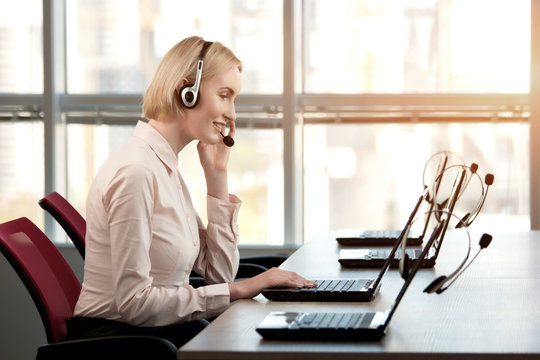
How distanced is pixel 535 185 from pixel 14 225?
2.83 metres

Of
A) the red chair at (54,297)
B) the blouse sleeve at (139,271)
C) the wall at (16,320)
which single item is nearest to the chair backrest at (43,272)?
the red chair at (54,297)

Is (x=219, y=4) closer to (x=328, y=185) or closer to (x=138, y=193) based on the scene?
(x=328, y=185)

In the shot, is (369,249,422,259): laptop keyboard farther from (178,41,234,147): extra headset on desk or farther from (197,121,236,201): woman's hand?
(178,41,234,147): extra headset on desk

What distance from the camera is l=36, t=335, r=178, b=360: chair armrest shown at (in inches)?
65.4

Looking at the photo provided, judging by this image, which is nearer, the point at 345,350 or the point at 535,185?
the point at 345,350

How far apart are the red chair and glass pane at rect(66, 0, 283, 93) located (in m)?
2.29

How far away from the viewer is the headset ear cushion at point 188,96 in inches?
81.8

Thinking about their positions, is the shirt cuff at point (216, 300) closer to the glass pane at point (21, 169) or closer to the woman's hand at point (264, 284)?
the woman's hand at point (264, 284)

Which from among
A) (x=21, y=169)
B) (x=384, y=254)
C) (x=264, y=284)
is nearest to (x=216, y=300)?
(x=264, y=284)

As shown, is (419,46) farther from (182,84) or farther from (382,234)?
(182,84)

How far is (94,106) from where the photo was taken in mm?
4453

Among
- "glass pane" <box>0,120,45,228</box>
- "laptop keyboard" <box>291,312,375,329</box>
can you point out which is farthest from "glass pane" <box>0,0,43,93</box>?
"laptop keyboard" <box>291,312,375,329</box>

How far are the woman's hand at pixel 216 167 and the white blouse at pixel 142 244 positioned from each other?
33 cm

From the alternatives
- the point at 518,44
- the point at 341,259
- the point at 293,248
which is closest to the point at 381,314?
the point at 341,259
